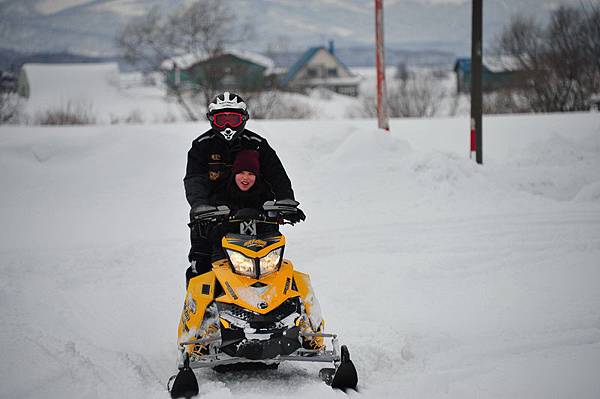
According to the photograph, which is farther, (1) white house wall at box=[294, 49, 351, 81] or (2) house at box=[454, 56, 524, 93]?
(1) white house wall at box=[294, 49, 351, 81]

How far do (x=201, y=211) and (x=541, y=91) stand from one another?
24347 millimetres

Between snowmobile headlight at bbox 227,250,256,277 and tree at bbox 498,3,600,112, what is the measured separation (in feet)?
73.8

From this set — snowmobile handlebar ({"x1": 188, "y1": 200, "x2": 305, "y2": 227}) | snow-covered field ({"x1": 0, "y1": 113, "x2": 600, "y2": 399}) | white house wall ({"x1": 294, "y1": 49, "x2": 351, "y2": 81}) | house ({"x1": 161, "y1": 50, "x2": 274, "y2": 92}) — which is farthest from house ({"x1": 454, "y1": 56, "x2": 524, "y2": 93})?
white house wall ({"x1": 294, "y1": 49, "x2": 351, "y2": 81})

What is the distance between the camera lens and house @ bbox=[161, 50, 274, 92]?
96.8 ft

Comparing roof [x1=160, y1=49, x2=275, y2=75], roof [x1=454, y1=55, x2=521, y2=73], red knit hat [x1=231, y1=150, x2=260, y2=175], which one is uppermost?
roof [x1=160, y1=49, x2=275, y2=75]

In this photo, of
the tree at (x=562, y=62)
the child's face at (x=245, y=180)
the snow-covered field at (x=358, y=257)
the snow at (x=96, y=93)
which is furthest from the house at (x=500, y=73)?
the child's face at (x=245, y=180)

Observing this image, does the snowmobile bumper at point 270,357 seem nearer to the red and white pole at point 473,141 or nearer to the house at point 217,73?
the red and white pole at point 473,141

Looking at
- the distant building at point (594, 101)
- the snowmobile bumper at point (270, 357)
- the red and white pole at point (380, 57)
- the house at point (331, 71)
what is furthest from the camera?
the house at point (331, 71)

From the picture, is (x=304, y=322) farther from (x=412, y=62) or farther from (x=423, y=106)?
(x=412, y=62)

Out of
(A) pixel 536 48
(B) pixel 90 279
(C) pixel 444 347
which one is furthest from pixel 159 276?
(A) pixel 536 48

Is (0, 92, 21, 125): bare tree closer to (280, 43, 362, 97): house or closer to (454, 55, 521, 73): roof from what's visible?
(454, 55, 521, 73): roof

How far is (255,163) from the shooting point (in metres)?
5.51

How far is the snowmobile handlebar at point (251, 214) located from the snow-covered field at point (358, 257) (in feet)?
3.71

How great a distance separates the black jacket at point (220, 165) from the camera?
5.68 metres
